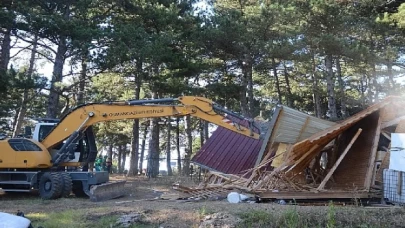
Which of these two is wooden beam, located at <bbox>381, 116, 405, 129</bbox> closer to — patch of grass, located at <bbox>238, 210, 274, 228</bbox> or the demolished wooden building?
the demolished wooden building

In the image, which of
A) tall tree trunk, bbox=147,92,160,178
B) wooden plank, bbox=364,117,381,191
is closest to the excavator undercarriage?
wooden plank, bbox=364,117,381,191

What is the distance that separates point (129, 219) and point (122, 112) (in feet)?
23.6

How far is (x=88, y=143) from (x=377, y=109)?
9.75m

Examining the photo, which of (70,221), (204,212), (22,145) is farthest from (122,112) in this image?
(204,212)

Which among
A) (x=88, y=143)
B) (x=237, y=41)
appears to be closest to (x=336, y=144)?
(x=88, y=143)

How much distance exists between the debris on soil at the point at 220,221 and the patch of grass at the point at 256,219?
0.12 meters

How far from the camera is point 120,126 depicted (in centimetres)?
4091

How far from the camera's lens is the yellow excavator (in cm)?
1395

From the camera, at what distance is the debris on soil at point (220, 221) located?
7.26 m

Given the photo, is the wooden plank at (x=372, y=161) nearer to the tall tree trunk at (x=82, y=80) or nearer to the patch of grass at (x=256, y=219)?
the patch of grass at (x=256, y=219)

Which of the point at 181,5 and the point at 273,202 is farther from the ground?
the point at 181,5

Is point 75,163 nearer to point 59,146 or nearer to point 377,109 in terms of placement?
point 59,146

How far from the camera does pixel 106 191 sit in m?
A: 14.3

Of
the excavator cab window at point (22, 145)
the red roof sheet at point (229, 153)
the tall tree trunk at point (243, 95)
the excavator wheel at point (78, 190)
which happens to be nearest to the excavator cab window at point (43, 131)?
the excavator cab window at point (22, 145)
